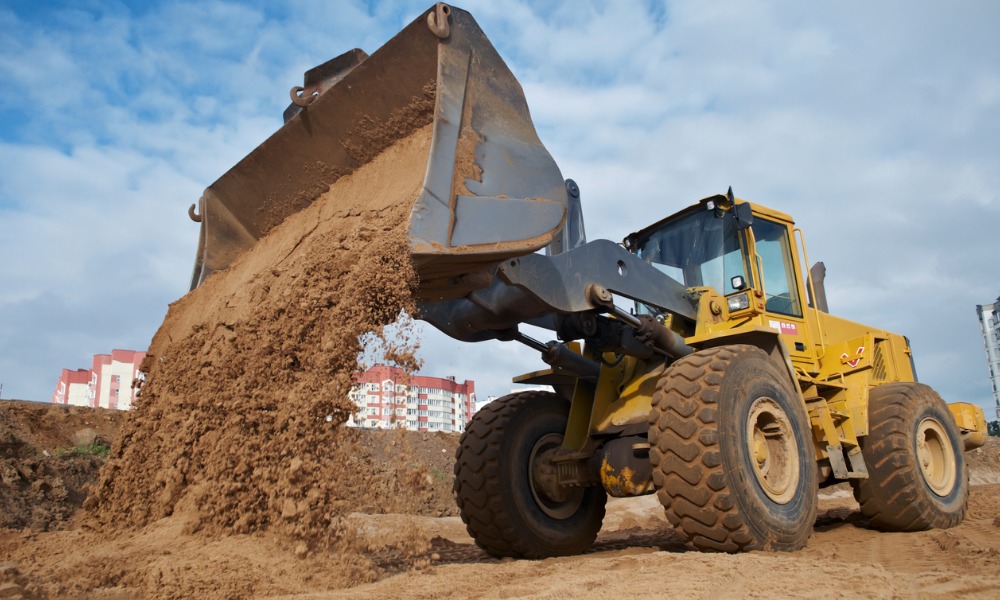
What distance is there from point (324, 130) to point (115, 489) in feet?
7.74

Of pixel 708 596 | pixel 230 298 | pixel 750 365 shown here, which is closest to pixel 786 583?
pixel 708 596

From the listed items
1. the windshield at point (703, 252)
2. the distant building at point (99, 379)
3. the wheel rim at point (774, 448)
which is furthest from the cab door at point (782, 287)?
the distant building at point (99, 379)

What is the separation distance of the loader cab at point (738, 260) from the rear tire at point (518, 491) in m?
1.27

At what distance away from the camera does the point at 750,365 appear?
14.4 feet

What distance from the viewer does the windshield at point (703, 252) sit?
543 cm

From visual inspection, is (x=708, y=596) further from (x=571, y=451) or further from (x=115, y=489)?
(x=115, y=489)

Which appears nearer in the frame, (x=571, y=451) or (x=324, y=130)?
(x=324, y=130)

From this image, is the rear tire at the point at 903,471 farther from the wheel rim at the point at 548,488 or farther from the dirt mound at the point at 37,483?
the dirt mound at the point at 37,483

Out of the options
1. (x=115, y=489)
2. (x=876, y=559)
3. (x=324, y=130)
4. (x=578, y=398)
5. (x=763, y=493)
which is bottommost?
(x=876, y=559)

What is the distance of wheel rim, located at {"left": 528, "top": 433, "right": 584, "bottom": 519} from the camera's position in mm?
5328

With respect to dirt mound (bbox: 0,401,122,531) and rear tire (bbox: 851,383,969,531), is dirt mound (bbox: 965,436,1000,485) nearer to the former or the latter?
rear tire (bbox: 851,383,969,531)

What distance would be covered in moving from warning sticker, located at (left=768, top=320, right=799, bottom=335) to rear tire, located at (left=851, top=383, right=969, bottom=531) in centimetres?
84

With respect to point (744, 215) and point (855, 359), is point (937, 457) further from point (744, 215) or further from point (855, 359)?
point (744, 215)

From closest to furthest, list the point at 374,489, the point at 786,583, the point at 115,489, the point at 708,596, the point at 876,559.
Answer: the point at 708,596 → the point at 786,583 → the point at 374,489 → the point at 115,489 → the point at 876,559
